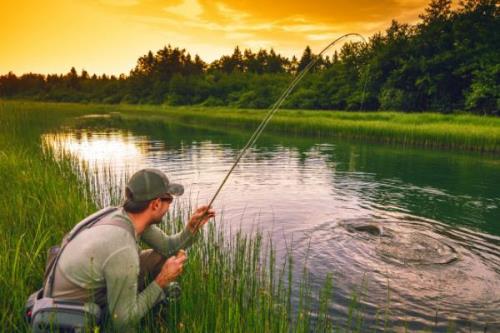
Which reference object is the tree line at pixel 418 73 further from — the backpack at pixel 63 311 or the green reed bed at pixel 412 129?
the backpack at pixel 63 311

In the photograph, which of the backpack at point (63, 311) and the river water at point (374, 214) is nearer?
the backpack at point (63, 311)

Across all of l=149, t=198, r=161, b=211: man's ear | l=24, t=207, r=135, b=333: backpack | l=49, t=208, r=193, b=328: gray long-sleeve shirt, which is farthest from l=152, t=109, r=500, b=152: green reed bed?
l=24, t=207, r=135, b=333: backpack

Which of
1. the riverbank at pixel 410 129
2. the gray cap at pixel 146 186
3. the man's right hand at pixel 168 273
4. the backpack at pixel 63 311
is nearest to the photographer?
the backpack at pixel 63 311

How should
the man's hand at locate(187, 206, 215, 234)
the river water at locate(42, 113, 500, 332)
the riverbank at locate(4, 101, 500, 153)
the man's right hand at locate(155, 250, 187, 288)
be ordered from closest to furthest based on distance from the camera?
the man's right hand at locate(155, 250, 187, 288), the man's hand at locate(187, 206, 215, 234), the river water at locate(42, 113, 500, 332), the riverbank at locate(4, 101, 500, 153)

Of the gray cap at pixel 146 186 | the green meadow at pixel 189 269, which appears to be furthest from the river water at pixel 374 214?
the gray cap at pixel 146 186

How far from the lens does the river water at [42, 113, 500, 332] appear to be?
19.5 ft

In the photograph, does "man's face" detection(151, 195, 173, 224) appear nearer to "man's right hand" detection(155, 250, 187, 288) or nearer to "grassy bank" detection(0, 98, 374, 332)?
"man's right hand" detection(155, 250, 187, 288)

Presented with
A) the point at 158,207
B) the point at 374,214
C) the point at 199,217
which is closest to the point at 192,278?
the point at 199,217

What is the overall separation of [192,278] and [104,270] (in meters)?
1.60

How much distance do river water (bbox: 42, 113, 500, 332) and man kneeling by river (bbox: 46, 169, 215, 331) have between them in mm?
2709

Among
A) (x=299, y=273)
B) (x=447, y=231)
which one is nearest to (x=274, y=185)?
(x=447, y=231)

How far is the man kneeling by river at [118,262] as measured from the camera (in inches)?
107

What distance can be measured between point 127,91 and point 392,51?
80.8 meters

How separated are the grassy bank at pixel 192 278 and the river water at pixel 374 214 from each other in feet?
3.35
